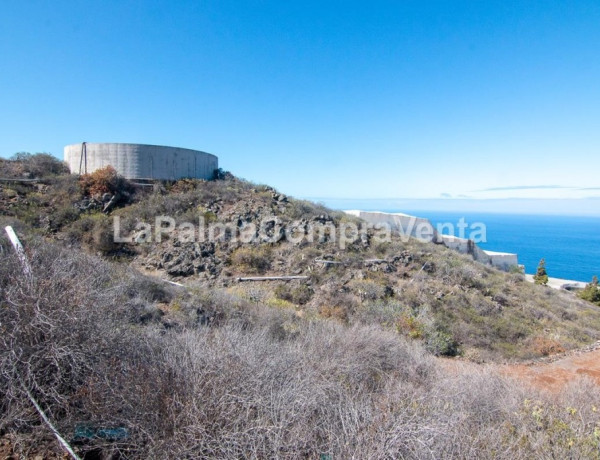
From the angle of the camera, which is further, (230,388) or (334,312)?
(334,312)

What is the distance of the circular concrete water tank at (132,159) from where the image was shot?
14281 mm

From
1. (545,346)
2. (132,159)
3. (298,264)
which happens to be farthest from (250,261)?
(545,346)

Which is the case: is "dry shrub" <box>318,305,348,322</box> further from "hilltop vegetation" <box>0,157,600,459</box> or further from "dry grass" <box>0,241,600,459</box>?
"dry grass" <box>0,241,600,459</box>

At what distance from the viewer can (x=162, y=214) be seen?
13.1m

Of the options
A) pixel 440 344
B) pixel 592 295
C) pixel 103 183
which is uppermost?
pixel 103 183

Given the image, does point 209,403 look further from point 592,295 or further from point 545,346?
point 592,295

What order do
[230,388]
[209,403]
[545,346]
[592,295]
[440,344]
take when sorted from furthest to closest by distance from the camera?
[592,295], [545,346], [440,344], [230,388], [209,403]

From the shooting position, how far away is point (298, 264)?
35.8 feet

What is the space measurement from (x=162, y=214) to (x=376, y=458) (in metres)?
12.7

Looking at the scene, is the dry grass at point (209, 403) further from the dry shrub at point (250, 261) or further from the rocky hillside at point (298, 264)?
the dry shrub at point (250, 261)

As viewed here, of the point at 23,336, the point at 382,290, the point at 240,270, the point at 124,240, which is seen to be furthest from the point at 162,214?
the point at 23,336

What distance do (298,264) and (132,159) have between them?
895cm

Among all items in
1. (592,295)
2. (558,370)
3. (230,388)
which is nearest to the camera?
(230,388)

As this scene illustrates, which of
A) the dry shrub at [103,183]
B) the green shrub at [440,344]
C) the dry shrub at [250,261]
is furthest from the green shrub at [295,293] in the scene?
the dry shrub at [103,183]
